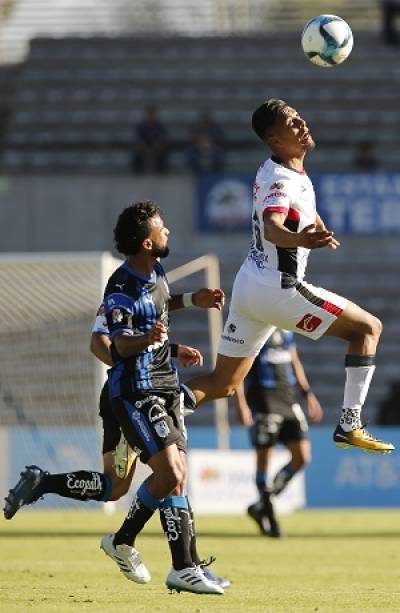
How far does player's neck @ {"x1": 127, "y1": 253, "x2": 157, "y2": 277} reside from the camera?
7.89 m

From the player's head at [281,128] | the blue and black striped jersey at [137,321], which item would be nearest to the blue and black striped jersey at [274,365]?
the player's head at [281,128]

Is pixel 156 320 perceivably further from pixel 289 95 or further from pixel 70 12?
pixel 70 12

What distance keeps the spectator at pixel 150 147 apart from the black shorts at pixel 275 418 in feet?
44.0

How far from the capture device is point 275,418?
13.6 meters

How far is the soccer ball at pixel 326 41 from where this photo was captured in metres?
8.95

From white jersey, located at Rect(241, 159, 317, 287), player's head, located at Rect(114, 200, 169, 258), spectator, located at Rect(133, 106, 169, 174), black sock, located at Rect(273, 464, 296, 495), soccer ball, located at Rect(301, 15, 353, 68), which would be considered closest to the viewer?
player's head, located at Rect(114, 200, 169, 258)

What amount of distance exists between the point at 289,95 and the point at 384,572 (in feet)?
68.1

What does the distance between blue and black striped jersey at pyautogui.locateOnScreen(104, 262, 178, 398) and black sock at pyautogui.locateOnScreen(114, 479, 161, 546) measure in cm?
59

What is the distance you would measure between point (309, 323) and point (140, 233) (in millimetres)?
1208

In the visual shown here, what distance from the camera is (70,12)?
108ft

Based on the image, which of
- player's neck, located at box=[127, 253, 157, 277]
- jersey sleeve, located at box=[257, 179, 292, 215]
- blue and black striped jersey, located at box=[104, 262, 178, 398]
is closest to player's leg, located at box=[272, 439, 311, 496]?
jersey sleeve, located at box=[257, 179, 292, 215]

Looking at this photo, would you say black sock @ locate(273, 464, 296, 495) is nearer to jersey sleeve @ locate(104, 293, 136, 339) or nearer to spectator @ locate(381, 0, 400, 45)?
jersey sleeve @ locate(104, 293, 136, 339)

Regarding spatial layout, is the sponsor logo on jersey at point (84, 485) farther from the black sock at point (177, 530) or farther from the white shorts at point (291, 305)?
the white shorts at point (291, 305)

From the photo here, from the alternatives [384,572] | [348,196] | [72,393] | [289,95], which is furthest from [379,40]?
[384,572]
